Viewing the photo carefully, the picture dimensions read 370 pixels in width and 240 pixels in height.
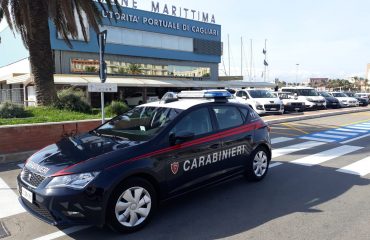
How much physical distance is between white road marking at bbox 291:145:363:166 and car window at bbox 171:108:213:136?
3.48 m

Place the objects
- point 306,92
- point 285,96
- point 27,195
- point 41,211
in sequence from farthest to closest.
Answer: point 306,92 → point 285,96 → point 27,195 → point 41,211

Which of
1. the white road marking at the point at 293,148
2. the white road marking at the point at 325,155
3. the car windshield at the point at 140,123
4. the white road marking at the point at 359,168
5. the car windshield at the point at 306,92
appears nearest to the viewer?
the car windshield at the point at 140,123

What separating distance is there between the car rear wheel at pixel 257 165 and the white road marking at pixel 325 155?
5.61ft

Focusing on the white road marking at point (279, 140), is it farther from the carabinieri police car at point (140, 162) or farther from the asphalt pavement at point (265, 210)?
the carabinieri police car at point (140, 162)

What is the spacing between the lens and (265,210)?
502 centimetres

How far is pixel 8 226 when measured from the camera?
4.58 meters

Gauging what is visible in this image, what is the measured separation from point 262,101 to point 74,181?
18330 millimetres

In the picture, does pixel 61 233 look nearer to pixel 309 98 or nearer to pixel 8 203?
pixel 8 203

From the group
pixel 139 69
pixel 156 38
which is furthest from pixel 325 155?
Answer: pixel 156 38

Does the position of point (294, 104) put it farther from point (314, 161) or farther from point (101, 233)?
point (101, 233)

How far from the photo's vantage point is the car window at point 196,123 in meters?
5.03

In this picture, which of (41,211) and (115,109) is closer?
(41,211)

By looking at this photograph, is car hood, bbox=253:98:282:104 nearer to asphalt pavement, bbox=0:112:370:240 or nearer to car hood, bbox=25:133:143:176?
asphalt pavement, bbox=0:112:370:240

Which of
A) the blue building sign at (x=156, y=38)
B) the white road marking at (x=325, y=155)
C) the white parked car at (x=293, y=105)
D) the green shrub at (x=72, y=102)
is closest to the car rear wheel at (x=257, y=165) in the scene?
the white road marking at (x=325, y=155)
